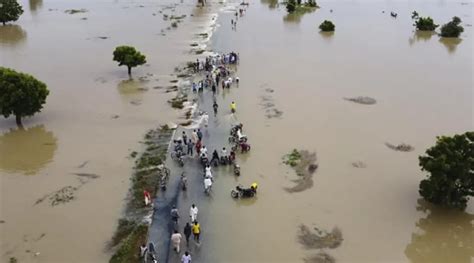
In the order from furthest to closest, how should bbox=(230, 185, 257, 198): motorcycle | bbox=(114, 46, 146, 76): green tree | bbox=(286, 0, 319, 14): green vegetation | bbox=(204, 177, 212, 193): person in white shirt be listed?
1. bbox=(286, 0, 319, 14): green vegetation
2. bbox=(114, 46, 146, 76): green tree
3. bbox=(204, 177, 212, 193): person in white shirt
4. bbox=(230, 185, 257, 198): motorcycle

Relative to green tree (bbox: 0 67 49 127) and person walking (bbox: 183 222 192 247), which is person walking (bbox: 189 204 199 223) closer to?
person walking (bbox: 183 222 192 247)

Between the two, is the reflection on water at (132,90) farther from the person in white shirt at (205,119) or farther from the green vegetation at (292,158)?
the green vegetation at (292,158)

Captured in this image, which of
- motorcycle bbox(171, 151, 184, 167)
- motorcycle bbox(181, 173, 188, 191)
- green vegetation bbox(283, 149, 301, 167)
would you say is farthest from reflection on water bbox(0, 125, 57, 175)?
green vegetation bbox(283, 149, 301, 167)

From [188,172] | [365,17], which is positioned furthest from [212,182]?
[365,17]

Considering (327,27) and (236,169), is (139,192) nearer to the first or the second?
(236,169)

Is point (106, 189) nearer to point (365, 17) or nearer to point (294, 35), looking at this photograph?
point (294, 35)

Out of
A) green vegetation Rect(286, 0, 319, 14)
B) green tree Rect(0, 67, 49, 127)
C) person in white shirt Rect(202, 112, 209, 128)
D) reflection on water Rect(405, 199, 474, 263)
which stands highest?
green vegetation Rect(286, 0, 319, 14)

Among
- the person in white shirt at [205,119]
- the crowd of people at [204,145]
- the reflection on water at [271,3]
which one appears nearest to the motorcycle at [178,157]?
the crowd of people at [204,145]
